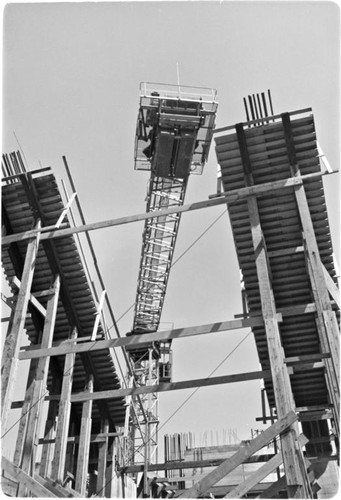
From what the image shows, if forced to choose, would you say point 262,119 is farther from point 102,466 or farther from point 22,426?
point 102,466

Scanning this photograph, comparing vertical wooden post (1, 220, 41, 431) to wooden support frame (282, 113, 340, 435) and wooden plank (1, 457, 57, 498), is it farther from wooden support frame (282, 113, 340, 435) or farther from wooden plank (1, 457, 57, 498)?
wooden support frame (282, 113, 340, 435)

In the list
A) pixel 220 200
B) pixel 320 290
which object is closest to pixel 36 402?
pixel 220 200

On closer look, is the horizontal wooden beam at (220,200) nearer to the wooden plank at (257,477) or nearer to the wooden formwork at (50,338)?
the wooden formwork at (50,338)

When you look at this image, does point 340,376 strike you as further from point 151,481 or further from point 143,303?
point 143,303

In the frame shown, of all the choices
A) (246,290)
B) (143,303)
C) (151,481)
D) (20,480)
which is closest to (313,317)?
(246,290)

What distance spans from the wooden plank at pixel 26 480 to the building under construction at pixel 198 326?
0.02m

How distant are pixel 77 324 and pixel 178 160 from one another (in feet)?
24.0

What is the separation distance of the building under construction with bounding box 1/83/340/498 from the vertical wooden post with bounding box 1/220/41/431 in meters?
0.03

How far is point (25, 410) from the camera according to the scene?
1351cm

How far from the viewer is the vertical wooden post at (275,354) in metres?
9.35

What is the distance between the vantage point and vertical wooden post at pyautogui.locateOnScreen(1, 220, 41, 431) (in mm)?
11914

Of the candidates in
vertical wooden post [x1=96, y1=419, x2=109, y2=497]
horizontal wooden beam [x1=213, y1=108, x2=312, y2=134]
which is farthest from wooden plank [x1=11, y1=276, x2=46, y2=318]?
horizontal wooden beam [x1=213, y1=108, x2=312, y2=134]

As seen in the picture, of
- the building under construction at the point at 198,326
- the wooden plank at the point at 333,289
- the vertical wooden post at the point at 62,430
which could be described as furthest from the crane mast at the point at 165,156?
the wooden plank at the point at 333,289

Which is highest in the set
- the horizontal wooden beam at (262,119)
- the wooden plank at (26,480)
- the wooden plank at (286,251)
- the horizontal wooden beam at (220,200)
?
the horizontal wooden beam at (262,119)
